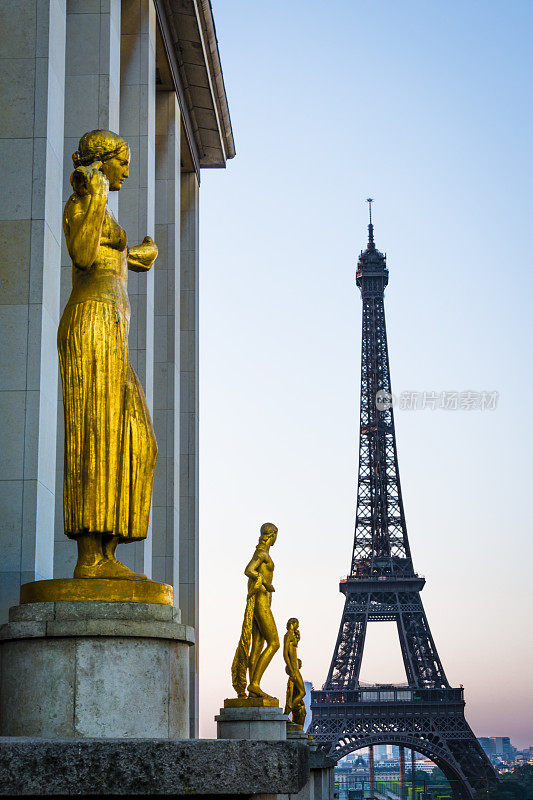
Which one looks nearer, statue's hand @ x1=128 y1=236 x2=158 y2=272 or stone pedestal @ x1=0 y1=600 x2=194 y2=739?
stone pedestal @ x1=0 y1=600 x2=194 y2=739

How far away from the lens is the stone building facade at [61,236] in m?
10.9

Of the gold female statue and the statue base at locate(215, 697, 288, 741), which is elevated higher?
A: the gold female statue

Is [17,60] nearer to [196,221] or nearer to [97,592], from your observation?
[97,592]

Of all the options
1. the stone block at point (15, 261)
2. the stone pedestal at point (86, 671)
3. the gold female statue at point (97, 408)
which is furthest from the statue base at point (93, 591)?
the stone block at point (15, 261)

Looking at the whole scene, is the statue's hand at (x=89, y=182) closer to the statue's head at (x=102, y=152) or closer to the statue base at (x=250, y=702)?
the statue's head at (x=102, y=152)

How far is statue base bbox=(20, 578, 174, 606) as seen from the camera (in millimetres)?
6559

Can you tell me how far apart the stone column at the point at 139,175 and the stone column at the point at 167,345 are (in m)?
2.86

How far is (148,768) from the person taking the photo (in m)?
3.46

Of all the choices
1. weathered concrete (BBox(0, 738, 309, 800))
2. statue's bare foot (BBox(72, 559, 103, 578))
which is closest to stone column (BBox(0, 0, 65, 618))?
statue's bare foot (BBox(72, 559, 103, 578))

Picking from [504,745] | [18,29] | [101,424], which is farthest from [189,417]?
[504,745]

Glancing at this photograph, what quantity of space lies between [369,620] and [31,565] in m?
64.6

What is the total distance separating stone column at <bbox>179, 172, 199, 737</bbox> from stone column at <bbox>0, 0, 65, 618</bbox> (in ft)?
42.8

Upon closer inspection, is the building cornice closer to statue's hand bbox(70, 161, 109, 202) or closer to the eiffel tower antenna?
statue's hand bbox(70, 161, 109, 202)

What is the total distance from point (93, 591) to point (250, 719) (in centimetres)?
1019
